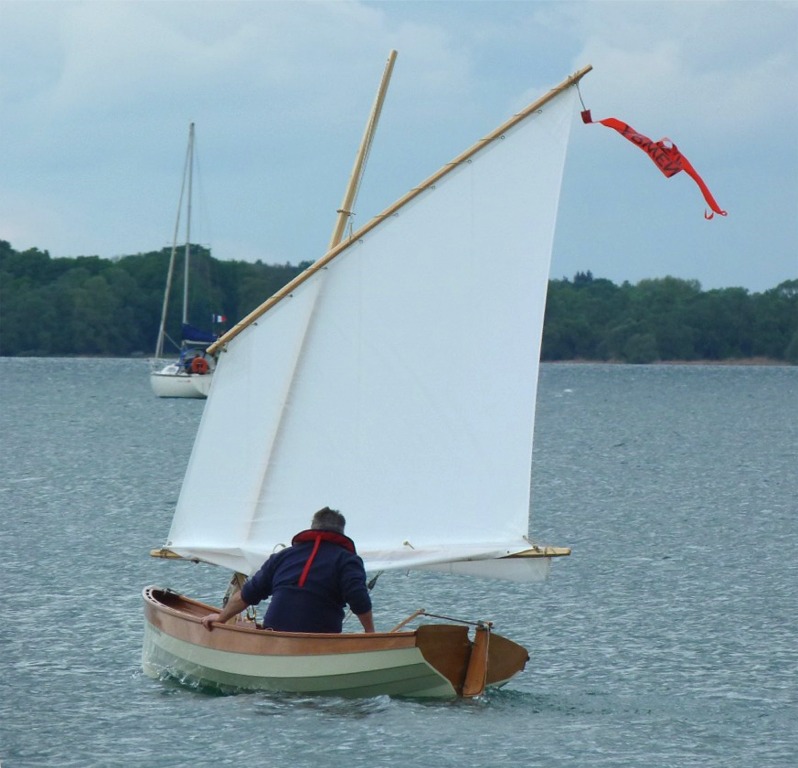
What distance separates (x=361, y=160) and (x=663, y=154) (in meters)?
3.30

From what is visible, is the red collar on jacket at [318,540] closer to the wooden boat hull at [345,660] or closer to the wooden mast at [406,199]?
the wooden boat hull at [345,660]

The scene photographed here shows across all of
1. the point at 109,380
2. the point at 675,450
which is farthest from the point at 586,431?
Answer: the point at 109,380

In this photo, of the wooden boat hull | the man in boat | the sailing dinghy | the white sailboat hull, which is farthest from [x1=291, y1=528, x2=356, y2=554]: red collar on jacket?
the white sailboat hull

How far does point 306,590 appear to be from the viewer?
15.6m

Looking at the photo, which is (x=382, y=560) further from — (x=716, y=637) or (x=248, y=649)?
(x=716, y=637)

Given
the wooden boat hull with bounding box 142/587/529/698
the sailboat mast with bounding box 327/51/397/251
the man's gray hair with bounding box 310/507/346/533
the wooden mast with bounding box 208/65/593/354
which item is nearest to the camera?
the man's gray hair with bounding box 310/507/346/533

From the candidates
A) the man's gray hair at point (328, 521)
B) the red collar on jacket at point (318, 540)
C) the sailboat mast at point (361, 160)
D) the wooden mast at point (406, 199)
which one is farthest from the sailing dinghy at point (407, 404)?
the man's gray hair at point (328, 521)

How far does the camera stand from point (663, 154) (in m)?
16.9

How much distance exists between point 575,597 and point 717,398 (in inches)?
4554

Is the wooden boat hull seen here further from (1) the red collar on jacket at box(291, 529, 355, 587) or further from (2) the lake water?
(1) the red collar on jacket at box(291, 529, 355, 587)

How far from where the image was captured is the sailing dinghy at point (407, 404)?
54.1 feet

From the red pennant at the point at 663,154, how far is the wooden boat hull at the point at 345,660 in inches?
209

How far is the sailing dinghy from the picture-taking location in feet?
54.1

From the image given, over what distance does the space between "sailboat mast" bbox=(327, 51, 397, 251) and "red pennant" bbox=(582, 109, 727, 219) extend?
7.62 ft
